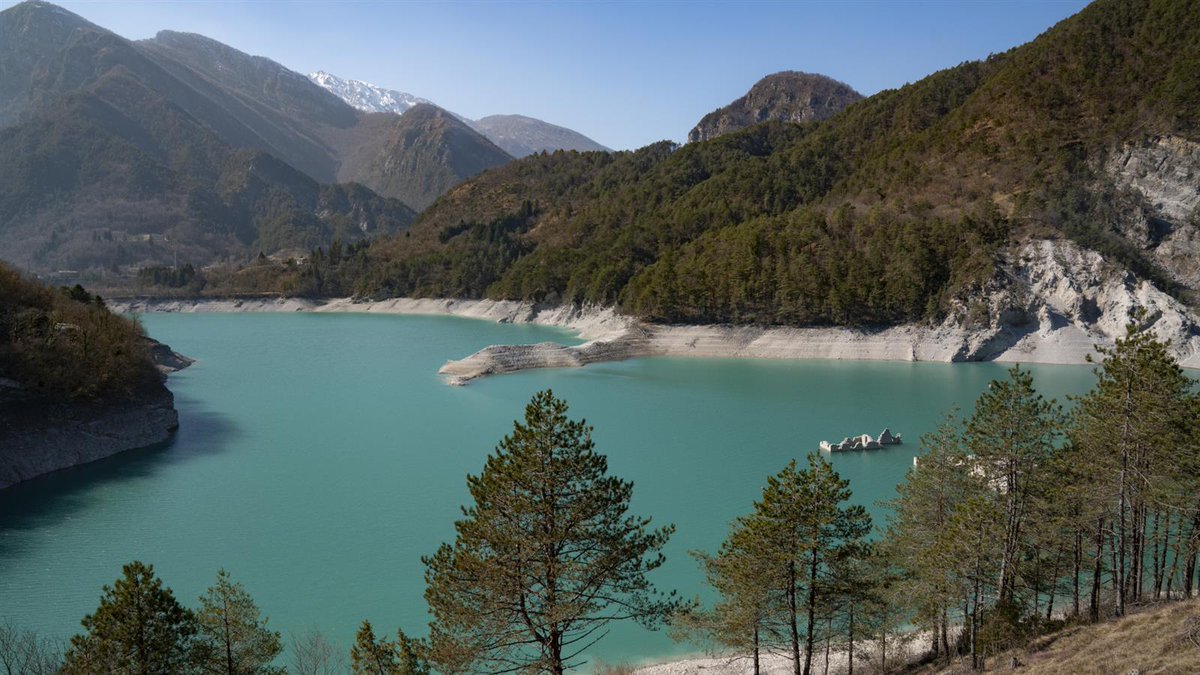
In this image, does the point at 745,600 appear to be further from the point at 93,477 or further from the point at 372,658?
the point at 93,477

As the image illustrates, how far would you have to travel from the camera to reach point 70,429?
1532 inches

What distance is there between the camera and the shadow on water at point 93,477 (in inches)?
1216

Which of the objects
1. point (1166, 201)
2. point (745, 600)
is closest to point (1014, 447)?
point (745, 600)

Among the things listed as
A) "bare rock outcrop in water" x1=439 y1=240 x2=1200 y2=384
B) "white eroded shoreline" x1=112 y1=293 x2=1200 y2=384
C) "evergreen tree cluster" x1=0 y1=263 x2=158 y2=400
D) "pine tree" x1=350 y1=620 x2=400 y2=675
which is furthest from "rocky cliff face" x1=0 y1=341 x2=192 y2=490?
"pine tree" x1=350 y1=620 x2=400 y2=675

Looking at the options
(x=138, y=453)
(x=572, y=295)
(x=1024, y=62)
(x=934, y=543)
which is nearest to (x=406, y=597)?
(x=934, y=543)

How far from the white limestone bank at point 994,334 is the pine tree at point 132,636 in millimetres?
50098

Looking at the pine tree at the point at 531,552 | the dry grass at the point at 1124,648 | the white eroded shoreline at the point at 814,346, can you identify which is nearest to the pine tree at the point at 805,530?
the pine tree at the point at 531,552

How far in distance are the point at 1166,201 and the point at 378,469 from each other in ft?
269

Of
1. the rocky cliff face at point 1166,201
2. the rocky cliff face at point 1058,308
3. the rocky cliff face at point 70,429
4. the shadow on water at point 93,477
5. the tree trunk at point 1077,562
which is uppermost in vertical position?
the rocky cliff face at point 1166,201

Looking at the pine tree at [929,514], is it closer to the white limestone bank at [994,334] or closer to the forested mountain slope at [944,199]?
the white limestone bank at [994,334]

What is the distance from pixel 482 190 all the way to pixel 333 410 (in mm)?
143223

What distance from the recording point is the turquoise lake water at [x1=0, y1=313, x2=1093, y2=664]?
23953 mm

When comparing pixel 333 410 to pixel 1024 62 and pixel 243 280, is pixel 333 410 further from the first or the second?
pixel 243 280

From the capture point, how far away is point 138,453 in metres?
41.7
